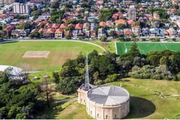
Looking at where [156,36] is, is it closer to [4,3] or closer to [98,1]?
[98,1]

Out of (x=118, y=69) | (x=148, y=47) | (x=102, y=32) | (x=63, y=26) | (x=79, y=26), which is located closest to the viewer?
(x=118, y=69)

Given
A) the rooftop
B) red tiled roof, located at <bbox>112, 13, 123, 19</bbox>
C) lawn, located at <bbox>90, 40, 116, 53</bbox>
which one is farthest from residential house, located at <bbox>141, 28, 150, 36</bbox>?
the rooftop

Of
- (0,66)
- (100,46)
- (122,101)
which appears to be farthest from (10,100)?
(100,46)

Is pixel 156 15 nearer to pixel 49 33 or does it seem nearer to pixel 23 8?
pixel 49 33

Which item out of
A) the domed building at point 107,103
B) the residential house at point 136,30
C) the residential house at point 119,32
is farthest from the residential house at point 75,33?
the domed building at point 107,103

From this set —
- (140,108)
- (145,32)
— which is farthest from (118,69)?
(145,32)

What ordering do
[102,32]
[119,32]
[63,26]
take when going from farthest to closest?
1. [63,26]
2. [119,32]
3. [102,32]

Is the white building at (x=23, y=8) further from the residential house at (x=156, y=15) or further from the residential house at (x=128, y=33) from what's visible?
the residential house at (x=156, y=15)
